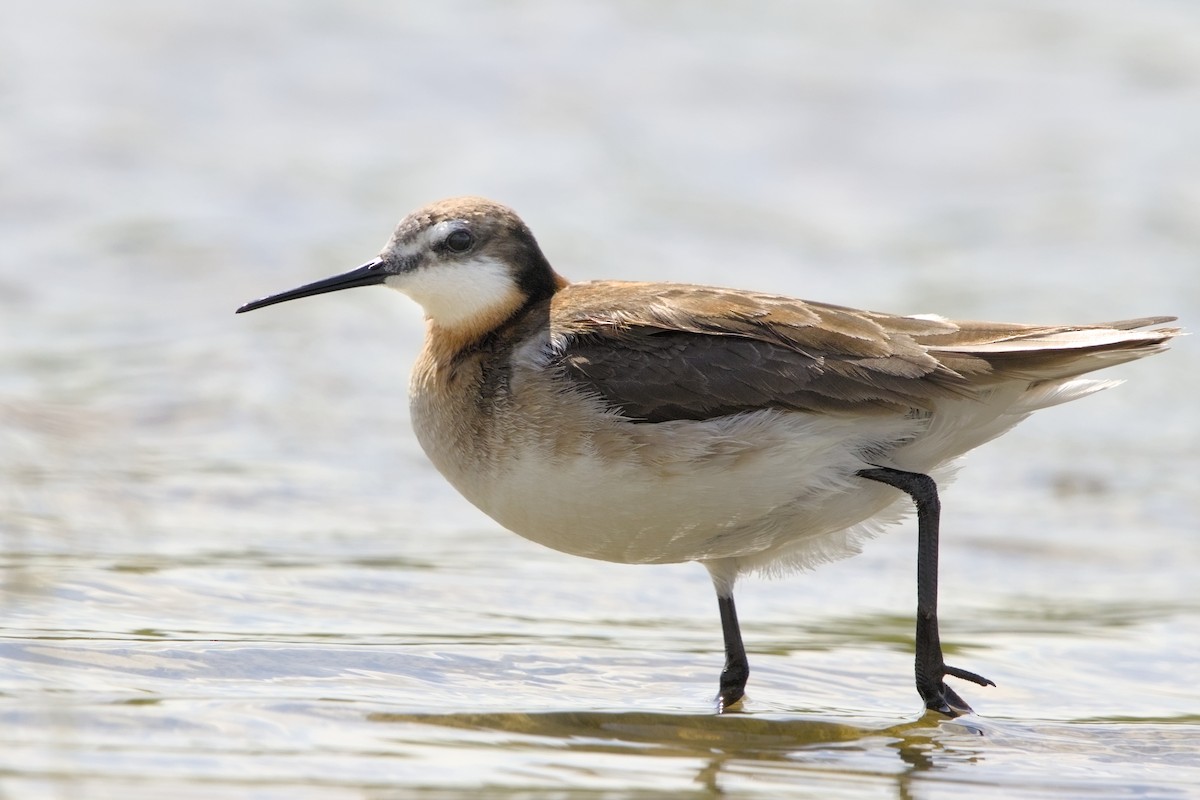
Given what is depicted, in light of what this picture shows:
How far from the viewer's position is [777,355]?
673cm

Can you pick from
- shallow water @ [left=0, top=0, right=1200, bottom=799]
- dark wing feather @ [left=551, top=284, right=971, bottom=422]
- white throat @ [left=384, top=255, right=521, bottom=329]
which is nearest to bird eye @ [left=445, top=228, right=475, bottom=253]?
white throat @ [left=384, top=255, right=521, bottom=329]

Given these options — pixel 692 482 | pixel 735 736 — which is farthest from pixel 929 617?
pixel 692 482

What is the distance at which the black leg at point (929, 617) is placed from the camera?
6816mm

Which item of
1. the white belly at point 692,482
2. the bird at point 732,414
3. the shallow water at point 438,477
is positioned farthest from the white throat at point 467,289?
the shallow water at point 438,477

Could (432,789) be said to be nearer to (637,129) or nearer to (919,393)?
(919,393)

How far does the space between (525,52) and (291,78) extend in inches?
111

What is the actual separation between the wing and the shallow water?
1301 mm

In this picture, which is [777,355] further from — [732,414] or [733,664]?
[733,664]

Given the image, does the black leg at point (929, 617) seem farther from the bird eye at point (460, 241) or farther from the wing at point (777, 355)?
the bird eye at point (460, 241)

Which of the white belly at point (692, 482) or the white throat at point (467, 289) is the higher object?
the white throat at point (467, 289)

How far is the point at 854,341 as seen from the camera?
22.3 feet

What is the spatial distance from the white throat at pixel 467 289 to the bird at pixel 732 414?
0.68ft

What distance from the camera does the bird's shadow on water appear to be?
602cm

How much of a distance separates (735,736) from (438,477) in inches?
215
